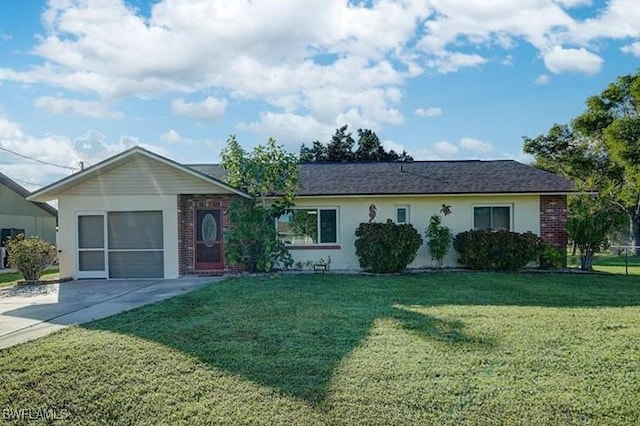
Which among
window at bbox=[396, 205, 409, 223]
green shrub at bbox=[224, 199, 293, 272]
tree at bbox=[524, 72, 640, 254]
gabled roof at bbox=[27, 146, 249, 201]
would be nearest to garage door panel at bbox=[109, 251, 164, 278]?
green shrub at bbox=[224, 199, 293, 272]

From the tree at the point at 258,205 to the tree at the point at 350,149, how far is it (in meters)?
22.9

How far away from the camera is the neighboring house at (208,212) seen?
52.2ft

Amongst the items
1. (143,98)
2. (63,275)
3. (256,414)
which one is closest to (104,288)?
(63,275)

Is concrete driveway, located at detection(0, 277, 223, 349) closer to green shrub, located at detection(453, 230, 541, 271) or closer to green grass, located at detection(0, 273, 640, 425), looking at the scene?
green grass, located at detection(0, 273, 640, 425)

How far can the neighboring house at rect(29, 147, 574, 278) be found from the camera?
15898 millimetres

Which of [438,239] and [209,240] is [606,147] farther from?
[209,240]

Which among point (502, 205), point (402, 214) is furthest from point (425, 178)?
point (502, 205)

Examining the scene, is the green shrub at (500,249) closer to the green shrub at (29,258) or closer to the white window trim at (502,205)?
the white window trim at (502,205)

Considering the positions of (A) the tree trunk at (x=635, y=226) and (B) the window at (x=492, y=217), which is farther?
(A) the tree trunk at (x=635, y=226)

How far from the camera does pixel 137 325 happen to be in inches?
320

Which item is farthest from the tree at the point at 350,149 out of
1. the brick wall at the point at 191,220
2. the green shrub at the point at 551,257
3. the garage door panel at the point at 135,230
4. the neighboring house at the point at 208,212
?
the garage door panel at the point at 135,230

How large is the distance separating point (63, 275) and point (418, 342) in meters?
13.1

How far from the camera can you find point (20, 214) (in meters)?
26.9

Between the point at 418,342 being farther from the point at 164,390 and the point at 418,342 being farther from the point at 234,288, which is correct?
the point at 234,288
